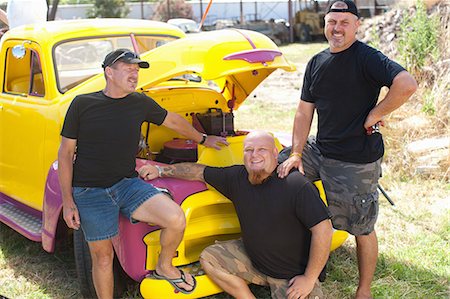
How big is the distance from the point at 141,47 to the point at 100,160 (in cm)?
183

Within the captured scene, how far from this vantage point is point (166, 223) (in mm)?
3551

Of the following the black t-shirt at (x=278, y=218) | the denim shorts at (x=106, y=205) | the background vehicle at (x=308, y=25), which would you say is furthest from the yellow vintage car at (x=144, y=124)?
the background vehicle at (x=308, y=25)

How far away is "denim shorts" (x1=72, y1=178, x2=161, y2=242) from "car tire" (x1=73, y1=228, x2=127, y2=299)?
17.0 inches

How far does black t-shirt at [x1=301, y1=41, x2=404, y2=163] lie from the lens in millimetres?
3697

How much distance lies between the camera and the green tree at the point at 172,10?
1292 inches

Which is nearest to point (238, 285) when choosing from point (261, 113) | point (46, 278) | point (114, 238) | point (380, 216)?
point (114, 238)

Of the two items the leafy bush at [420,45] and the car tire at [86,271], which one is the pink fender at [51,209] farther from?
the leafy bush at [420,45]

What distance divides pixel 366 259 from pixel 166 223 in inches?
52.3

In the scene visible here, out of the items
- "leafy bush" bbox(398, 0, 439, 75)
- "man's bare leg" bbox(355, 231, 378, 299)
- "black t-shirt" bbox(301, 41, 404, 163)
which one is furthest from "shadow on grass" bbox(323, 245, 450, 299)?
"leafy bush" bbox(398, 0, 439, 75)

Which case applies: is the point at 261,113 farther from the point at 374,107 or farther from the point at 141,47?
the point at 374,107

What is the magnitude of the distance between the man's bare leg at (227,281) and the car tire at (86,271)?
69 cm

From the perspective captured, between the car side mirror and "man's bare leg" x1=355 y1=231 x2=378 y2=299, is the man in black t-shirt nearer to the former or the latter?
"man's bare leg" x1=355 y1=231 x2=378 y2=299

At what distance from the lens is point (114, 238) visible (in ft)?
12.7

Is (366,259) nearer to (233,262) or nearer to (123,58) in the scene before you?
(233,262)
